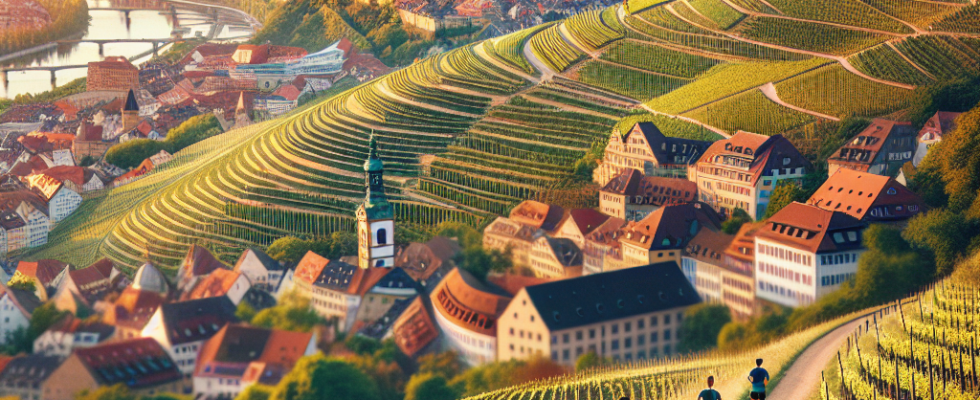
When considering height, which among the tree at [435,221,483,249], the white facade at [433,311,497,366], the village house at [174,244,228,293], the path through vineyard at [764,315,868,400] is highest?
the tree at [435,221,483,249]

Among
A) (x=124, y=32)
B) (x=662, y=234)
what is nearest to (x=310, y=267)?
(x=662, y=234)

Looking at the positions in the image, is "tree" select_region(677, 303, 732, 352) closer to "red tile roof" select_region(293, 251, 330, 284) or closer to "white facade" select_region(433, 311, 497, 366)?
"white facade" select_region(433, 311, 497, 366)

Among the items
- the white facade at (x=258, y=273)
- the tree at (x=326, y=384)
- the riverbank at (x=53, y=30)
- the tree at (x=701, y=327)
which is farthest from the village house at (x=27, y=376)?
the riverbank at (x=53, y=30)

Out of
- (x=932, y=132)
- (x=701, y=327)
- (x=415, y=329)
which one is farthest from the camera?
(x=932, y=132)

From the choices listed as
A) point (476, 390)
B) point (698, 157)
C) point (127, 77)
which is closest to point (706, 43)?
point (698, 157)

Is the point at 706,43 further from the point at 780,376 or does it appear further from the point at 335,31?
the point at 335,31

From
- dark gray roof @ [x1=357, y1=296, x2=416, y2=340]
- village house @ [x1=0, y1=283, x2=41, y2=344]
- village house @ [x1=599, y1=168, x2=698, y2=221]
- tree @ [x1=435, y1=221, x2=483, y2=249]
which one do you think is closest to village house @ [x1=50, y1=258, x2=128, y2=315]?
village house @ [x1=0, y1=283, x2=41, y2=344]

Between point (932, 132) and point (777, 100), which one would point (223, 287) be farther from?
point (932, 132)
